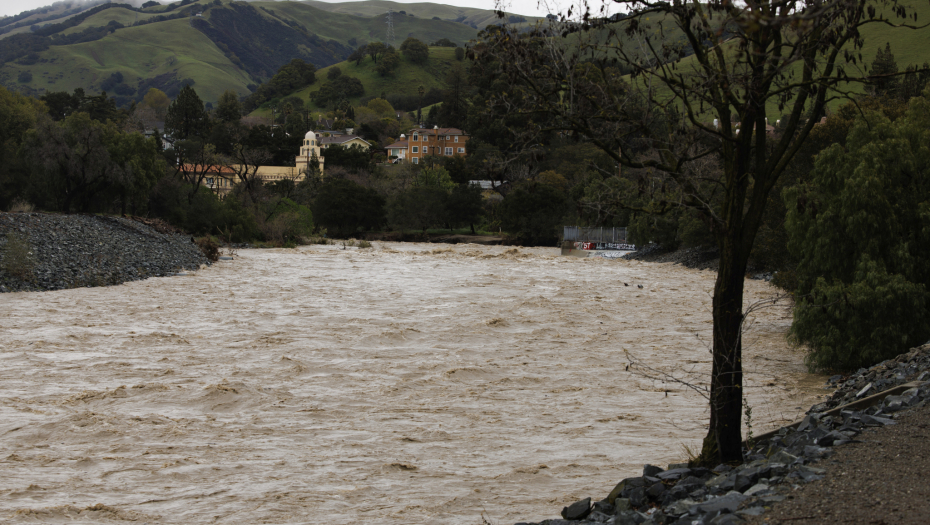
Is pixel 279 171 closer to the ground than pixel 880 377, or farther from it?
farther from it

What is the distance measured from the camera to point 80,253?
29875 mm

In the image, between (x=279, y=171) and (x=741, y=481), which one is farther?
(x=279, y=171)

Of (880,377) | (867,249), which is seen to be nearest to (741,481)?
(880,377)

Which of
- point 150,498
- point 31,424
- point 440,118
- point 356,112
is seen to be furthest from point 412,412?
point 356,112

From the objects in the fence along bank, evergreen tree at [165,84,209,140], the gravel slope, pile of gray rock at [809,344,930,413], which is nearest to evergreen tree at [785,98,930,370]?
pile of gray rock at [809,344,930,413]

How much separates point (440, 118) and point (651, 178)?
461 feet

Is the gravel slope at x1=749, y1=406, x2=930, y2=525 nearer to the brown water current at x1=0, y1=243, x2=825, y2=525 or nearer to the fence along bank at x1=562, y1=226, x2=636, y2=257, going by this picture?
the brown water current at x1=0, y1=243, x2=825, y2=525

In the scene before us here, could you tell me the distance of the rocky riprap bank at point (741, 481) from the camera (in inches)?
215

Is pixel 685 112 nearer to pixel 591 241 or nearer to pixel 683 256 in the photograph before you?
pixel 683 256

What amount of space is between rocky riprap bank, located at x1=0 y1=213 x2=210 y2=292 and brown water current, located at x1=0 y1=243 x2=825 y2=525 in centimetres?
195

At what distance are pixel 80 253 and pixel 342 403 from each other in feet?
74.1

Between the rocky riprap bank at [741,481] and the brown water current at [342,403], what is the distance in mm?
1092

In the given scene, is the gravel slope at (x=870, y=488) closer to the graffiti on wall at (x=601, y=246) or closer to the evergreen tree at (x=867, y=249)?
the evergreen tree at (x=867, y=249)

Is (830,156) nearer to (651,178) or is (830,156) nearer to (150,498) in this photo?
(651,178)
